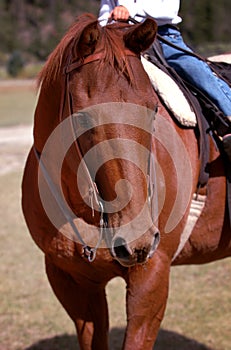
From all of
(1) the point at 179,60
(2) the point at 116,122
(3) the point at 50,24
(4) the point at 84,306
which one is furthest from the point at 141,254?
(3) the point at 50,24

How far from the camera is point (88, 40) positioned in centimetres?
254

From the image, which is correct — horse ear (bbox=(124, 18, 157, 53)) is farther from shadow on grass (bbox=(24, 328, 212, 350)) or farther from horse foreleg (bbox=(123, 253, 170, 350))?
shadow on grass (bbox=(24, 328, 212, 350))

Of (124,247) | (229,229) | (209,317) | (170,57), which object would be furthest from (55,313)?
(124,247)

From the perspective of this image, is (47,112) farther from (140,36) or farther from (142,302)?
(142,302)

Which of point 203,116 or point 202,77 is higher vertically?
point 202,77

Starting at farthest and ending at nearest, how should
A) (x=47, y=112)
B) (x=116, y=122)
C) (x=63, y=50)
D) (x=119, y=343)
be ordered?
(x=119, y=343), (x=47, y=112), (x=63, y=50), (x=116, y=122)

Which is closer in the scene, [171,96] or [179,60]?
[171,96]

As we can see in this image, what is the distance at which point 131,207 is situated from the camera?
2.43m

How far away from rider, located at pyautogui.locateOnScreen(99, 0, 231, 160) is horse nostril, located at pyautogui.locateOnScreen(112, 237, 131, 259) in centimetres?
104

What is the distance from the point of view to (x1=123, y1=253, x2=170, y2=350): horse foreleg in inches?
117

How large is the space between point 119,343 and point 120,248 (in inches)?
103

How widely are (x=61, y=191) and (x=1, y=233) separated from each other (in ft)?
16.3

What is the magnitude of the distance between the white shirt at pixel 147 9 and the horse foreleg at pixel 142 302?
4.10 ft

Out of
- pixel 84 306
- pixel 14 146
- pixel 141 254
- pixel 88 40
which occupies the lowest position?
pixel 14 146
